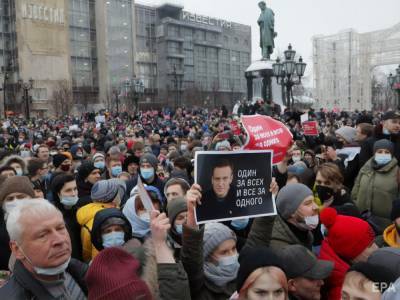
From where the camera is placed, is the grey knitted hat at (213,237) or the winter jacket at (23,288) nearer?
the winter jacket at (23,288)

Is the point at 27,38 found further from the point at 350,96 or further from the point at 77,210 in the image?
the point at 77,210

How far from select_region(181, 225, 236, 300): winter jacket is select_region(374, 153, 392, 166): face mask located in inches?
119

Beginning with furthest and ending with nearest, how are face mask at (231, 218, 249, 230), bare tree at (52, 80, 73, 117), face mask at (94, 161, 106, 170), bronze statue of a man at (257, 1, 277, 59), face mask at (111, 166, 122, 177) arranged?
bare tree at (52, 80, 73, 117), bronze statue of a man at (257, 1, 277, 59), face mask at (94, 161, 106, 170), face mask at (111, 166, 122, 177), face mask at (231, 218, 249, 230)

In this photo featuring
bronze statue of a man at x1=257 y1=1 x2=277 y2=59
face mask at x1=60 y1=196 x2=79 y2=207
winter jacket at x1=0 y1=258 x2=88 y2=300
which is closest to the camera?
winter jacket at x1=0 y1=258 x2=88 y2=300

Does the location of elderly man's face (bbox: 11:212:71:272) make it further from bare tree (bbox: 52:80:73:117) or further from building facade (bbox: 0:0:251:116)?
bare tree (bbox: 52:80:73:117)

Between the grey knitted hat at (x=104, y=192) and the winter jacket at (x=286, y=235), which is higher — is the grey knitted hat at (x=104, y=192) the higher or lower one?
the higher one

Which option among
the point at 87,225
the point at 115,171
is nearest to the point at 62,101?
the point at 115,171

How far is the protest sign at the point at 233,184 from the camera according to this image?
125 inches

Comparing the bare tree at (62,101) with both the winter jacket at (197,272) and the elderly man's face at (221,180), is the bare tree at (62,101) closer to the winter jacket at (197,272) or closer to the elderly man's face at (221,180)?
the elderly man's face at (221,180)

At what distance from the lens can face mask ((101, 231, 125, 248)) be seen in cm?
352

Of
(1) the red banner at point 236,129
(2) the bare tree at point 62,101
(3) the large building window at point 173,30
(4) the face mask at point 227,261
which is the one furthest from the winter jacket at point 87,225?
(3) the large building window at point 173,30

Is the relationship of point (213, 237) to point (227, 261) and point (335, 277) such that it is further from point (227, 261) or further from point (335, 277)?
point (335, 277)

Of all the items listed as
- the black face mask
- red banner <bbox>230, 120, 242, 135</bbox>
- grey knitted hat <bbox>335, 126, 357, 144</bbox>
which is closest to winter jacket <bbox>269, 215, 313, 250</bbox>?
the black face mask

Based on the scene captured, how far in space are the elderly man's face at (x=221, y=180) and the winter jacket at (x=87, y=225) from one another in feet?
3.93
